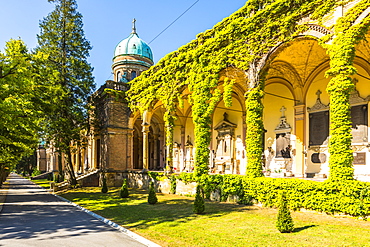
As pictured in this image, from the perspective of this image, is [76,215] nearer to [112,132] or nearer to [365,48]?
[112,132]

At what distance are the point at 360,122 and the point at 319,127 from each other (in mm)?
2366

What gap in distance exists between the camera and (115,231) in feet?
30.2

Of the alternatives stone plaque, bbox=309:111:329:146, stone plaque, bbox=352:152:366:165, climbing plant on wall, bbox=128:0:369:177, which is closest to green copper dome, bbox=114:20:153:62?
climbing plant on wall, bbox=128:0:369:177

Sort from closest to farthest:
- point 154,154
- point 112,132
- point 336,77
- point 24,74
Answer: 1. point 336,77
2. point 24,74
3. point 112,132
4. point 154,154

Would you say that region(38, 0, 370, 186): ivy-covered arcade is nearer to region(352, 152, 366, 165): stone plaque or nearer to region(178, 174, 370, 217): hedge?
region(352, 152, 366, 165): stone plaque

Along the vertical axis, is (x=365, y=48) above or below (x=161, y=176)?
above

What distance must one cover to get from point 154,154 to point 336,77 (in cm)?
2451

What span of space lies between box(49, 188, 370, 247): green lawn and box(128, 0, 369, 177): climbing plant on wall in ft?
6.96

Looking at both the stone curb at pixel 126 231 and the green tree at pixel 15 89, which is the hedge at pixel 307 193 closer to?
the stone curb at pixel 126 231

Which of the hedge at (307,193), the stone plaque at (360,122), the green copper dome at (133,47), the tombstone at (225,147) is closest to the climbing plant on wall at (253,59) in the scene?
the hedge at (307,193)

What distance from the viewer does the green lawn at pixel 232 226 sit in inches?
287

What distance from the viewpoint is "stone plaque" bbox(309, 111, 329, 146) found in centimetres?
1645

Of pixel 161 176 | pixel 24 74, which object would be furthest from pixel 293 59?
pixel 24 74

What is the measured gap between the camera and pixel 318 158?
54.3 ft
